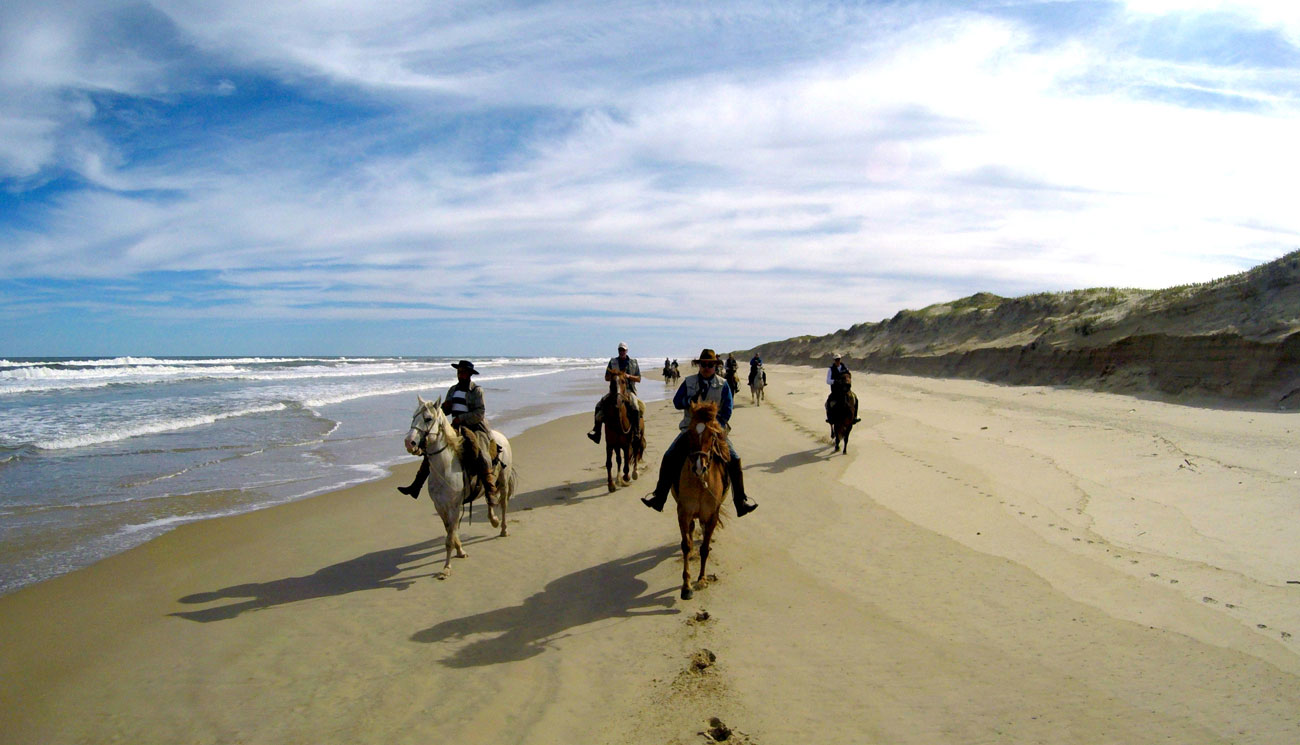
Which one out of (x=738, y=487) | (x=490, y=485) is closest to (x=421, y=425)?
(x=490, y=485)

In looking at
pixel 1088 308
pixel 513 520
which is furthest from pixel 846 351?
pixel 513 520

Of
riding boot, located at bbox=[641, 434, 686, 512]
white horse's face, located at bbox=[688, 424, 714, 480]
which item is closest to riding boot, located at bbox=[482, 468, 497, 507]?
riding boot, located at bbox=[641, 434, 686, 512]

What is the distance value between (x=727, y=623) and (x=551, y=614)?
1.71 metres

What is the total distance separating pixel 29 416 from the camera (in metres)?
20.9

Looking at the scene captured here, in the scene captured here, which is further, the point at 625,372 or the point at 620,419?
the point at 625,372

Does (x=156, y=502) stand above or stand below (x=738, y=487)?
below

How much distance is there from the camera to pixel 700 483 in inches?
250

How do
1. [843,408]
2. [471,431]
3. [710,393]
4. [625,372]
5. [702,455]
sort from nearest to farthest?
[702,455] → [710,393] → [471,431] → [625,372] → [843,408]

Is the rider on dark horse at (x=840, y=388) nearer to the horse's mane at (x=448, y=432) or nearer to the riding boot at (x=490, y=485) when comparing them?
the riding boot at (x=490, y=485)

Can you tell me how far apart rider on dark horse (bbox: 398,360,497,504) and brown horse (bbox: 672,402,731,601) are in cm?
278

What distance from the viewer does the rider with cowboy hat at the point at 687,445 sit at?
681 centimetres

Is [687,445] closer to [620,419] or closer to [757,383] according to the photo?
[620,419]

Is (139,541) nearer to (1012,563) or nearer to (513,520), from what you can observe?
(513,520)

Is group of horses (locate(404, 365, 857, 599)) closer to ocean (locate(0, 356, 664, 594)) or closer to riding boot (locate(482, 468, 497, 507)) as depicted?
riding boot (locate(482, 468, 497, 507))
